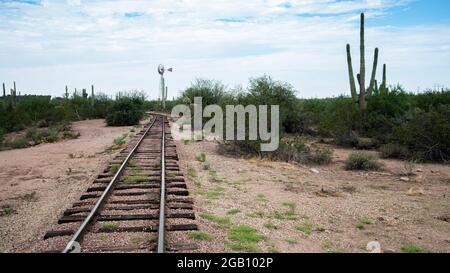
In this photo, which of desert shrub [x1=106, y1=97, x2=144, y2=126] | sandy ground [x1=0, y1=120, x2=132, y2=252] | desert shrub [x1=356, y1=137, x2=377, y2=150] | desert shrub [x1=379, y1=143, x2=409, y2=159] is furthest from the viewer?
desert shrub [x1=106, y1=97, x2=144, y2=126]

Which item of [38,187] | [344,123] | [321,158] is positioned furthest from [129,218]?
[344,123]

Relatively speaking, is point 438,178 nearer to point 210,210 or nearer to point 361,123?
point 210,210

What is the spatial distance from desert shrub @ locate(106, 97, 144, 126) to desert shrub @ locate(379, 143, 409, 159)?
1030 inches

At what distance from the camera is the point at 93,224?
7477mm

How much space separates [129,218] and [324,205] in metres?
4.18

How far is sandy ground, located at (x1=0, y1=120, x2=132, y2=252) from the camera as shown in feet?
24.5

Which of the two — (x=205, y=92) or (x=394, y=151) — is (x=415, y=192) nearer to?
(x=394, y=151)

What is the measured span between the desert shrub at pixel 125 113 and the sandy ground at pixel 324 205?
25.2 meters

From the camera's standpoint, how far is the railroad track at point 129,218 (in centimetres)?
639

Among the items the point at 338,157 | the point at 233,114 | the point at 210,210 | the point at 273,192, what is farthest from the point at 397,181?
the point at 233,114

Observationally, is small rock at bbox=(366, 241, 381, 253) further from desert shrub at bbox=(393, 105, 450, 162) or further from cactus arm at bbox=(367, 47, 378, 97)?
cactus arm at bbox=(367, 47, 378, 97)

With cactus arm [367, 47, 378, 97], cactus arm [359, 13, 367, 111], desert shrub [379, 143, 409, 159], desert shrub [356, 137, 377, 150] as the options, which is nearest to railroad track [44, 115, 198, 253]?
desert shrub [379, 143, 409, 159]

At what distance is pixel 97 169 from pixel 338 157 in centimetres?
947

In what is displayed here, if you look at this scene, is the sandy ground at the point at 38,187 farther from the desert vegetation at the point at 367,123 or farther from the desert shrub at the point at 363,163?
the desert shrub at the point at 363,163
